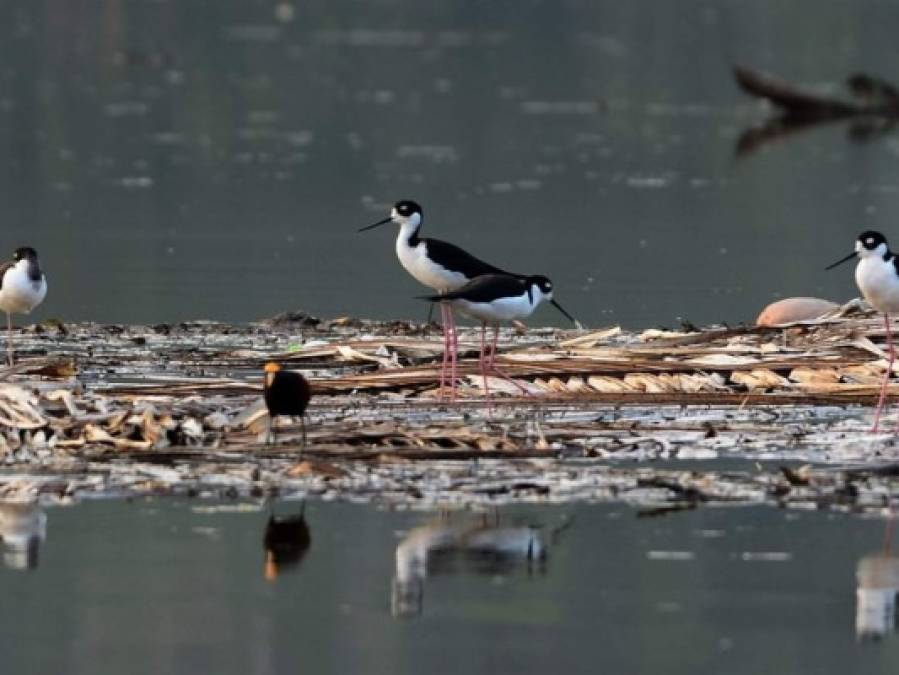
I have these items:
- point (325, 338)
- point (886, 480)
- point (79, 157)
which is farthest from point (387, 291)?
point (79, 157)

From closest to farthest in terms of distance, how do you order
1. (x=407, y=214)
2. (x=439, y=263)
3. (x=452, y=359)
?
1. (x=452, y=359)
2. (x=439, y=263)
3. (x=407, y=214)

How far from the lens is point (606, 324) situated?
57.7 ft

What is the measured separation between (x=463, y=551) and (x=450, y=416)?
2.85m

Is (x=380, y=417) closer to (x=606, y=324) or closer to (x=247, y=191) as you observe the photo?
(x=606, y=324)

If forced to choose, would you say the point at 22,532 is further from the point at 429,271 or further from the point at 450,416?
the point at 429,271

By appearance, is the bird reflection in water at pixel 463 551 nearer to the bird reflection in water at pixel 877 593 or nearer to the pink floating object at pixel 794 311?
the bird reflection in water at pixel 877 593

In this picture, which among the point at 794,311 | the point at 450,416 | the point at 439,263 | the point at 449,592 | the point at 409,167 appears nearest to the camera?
the point at 449,592

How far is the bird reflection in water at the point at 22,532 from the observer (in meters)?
9.24

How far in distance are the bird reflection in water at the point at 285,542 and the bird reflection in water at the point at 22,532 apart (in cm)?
89

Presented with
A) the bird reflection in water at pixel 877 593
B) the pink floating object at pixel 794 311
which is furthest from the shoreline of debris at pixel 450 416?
the pink floating object at pixel 794 311

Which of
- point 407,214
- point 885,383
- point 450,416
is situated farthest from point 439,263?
point 885,383

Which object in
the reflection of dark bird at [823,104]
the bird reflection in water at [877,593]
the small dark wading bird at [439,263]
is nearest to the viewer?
the bird reflection in water at [877,593]

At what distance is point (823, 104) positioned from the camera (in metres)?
40.8

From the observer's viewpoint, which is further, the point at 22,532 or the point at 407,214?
the point at 407,214
